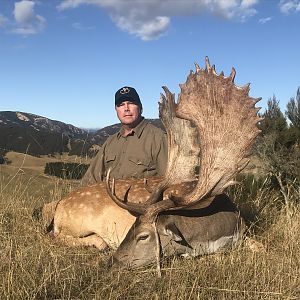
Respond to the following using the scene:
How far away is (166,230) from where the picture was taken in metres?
4.25

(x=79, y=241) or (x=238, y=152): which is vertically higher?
(x=238, y=152)

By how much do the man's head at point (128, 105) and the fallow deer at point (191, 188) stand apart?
4.46ft

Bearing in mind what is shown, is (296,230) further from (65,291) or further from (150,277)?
(65,291)

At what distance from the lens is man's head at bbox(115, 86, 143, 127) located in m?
6.41

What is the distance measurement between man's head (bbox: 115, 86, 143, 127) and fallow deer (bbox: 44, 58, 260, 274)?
1360 mm

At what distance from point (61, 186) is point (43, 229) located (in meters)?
1.78

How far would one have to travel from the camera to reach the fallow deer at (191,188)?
4.31 m

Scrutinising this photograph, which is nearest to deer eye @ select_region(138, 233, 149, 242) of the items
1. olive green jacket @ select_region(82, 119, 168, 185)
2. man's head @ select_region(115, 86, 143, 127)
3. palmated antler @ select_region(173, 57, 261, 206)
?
palmated antler @ select_region(173, 57, 261, 206)

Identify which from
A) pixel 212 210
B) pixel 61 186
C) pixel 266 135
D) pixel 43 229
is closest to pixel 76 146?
pixel 61 186

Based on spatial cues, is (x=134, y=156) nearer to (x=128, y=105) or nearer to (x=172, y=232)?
(x=128, y=105)

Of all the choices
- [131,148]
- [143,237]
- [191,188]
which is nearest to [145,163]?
[131,148]

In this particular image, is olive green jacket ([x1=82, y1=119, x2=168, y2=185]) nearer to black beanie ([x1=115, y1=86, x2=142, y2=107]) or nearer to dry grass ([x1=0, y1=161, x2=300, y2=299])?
black beanie ([x1=115, y1=86, x2=142, y2=107])

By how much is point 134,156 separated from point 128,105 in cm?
68

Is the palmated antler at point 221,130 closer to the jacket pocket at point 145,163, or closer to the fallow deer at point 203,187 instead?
the fallow deer at point 203,187
